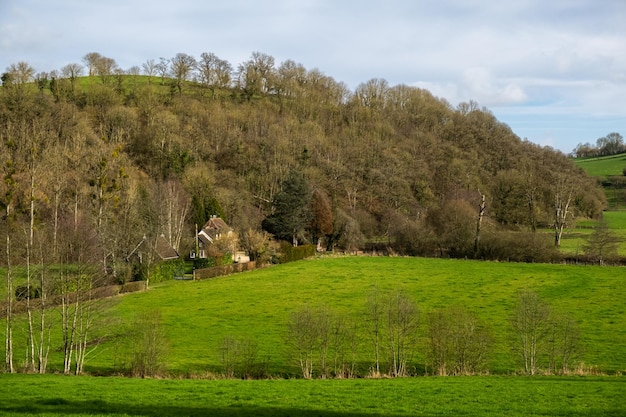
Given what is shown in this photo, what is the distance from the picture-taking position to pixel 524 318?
69.6 feet

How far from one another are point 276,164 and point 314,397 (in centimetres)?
6379

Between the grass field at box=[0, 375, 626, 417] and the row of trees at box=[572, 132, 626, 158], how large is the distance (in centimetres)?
14795

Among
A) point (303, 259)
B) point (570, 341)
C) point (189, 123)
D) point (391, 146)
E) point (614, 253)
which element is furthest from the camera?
point (391, 146)

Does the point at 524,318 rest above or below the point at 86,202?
below

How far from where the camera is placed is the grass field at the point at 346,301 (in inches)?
916

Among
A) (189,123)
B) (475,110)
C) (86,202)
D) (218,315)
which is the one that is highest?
(475,110)

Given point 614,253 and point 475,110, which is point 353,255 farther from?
point 475,110

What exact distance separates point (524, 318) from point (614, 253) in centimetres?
3307

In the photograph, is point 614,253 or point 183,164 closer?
point 614,253

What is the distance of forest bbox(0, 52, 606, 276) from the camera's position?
51812mm

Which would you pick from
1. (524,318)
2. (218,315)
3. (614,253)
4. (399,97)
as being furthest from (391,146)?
(524,318)

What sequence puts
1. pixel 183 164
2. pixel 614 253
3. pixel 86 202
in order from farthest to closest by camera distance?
1. pixel 183 164
2. pixel 86 202
3. pixel 614 253

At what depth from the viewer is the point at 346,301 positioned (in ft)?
117

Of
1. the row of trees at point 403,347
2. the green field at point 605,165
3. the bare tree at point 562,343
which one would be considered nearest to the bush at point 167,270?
the row of trees at point 403,347
